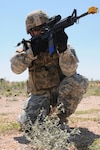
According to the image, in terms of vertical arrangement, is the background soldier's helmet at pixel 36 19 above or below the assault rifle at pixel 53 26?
above

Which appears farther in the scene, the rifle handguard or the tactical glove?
the tactical glove

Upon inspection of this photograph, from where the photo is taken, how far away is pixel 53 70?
5613 mm

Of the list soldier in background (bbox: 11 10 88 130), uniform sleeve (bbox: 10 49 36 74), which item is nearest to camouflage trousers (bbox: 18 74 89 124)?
soldier in background (bbox: 11 10 88 130)

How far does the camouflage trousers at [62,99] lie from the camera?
17.6 ft

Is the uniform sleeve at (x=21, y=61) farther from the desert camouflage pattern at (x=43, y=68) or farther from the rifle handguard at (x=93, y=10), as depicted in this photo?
the rifle handguard at (x=93, y=10)

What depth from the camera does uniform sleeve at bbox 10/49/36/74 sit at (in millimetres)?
5264

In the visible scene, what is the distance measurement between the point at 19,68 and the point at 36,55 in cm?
29

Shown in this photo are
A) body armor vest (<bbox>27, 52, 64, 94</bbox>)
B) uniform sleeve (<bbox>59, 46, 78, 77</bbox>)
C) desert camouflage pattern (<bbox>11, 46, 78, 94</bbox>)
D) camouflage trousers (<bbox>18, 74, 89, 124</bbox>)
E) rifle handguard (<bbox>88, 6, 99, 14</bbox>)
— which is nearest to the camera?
rifle handguard (<bbox>88, 6, 99, 14</bbox>)

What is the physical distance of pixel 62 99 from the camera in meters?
5.35

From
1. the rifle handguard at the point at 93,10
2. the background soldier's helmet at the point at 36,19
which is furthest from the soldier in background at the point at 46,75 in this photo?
the rifle handguard at the point at 93,10

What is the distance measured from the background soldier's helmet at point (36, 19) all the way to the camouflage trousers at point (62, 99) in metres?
0.84

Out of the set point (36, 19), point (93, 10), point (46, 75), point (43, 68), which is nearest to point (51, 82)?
point (46, 75)

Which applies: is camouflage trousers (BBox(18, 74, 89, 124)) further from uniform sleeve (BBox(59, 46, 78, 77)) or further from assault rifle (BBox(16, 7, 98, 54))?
assault rifle (BBox(16, 7, 98, 54))

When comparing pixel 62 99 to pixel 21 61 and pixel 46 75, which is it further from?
pixel 21 61
